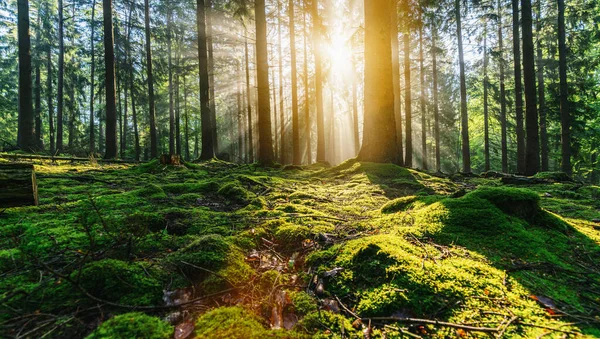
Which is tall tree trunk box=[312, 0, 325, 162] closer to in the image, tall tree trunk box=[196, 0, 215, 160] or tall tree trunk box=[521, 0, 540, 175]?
tall tree trunk box=[196, 0, 215, 160]

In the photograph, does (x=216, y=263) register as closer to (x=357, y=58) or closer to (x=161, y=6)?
(x=357, y=58)

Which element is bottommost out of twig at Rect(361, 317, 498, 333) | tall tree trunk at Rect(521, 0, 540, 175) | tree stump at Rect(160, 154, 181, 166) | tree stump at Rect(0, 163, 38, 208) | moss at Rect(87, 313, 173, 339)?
twig at Rect(361, 317, 498, 333)

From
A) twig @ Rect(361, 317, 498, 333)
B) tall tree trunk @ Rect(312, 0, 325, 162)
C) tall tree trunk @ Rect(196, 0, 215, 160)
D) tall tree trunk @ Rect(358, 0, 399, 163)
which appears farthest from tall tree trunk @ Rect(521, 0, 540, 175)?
tall tree trunk @ Rect(196, 0, 215, 160)

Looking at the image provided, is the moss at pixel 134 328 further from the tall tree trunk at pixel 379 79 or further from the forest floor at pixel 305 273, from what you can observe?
the tall tree trunk at pixel 379 79

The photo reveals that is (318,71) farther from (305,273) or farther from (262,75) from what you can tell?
(305,273)

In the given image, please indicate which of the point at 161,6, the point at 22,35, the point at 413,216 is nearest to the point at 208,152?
the point at 22,35

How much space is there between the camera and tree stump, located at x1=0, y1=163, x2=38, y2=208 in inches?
112

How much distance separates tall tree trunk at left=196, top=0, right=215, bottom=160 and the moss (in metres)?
11.4

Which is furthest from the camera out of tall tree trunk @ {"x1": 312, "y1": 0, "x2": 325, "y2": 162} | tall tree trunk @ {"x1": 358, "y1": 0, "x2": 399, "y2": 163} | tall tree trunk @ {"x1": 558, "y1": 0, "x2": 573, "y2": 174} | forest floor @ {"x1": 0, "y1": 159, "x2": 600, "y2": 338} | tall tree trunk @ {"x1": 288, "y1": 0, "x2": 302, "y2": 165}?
tall tree trunk @ {"x1": 312, "y1": 0, "x2": 325, "y2": 162}

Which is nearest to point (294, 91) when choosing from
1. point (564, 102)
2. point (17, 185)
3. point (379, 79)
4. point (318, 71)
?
point (318, 71)

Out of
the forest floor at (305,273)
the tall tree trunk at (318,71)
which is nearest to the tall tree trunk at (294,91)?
the tall tree trunk at (318,71)

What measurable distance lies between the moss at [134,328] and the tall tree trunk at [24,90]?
12.4 m

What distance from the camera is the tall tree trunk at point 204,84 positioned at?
1145cm

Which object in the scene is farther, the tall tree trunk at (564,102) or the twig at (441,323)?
the tall tree trunk at (564,102)
